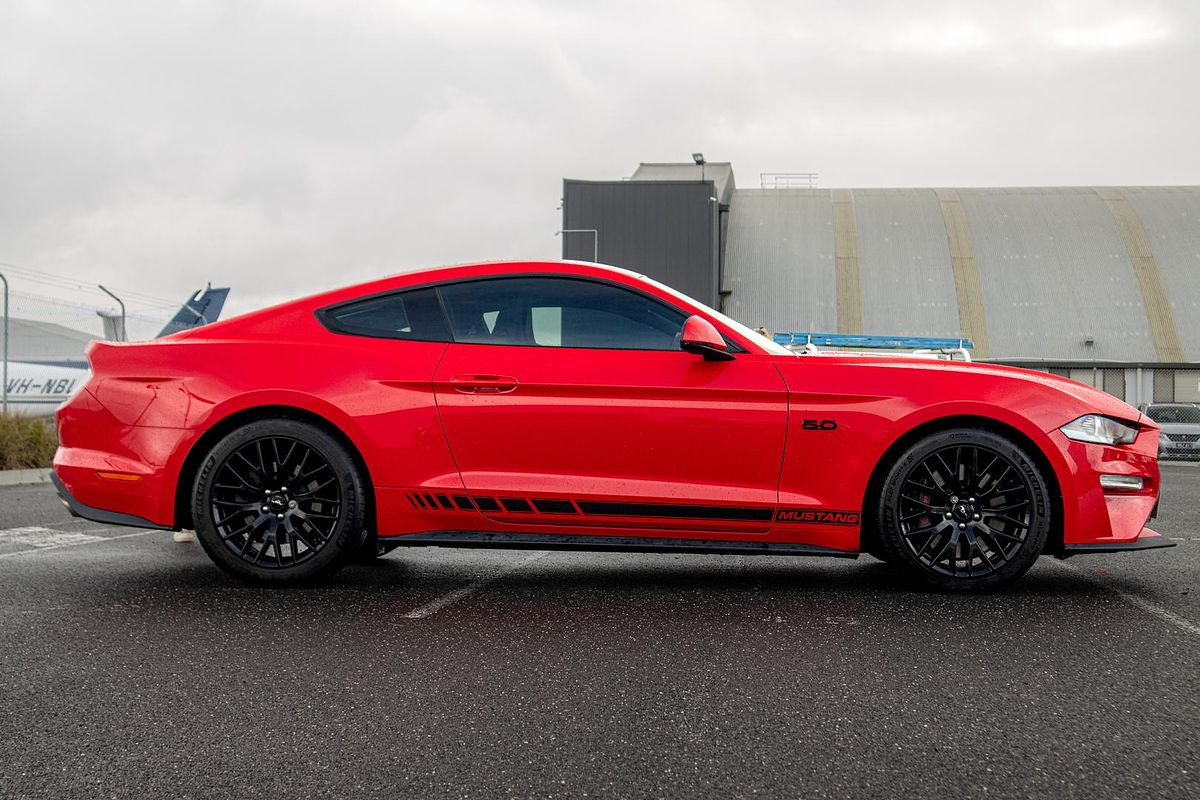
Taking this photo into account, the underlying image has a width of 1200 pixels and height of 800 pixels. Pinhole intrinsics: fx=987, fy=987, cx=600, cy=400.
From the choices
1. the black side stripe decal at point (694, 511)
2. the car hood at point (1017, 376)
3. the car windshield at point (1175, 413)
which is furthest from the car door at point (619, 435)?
the car windshield at point (1175, 413)

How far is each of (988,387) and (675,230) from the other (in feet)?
106

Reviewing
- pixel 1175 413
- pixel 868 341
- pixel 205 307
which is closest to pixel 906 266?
pixel 1175 413

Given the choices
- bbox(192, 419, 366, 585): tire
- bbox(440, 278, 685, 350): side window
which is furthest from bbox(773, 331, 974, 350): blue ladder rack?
bbox(192, 419, 366, 585): tire

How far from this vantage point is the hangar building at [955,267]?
35906 mm

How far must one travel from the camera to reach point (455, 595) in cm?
449

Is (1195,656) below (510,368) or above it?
below

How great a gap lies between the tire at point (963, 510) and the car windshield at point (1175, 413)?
75.6ft

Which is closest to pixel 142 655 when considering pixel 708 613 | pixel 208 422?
pixel 208 422

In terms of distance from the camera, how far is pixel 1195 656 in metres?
3.42

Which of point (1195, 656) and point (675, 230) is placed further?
point (675, 230)

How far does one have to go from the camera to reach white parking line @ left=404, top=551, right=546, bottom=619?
4070mm

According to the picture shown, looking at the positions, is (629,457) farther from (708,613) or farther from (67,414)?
(67,414)

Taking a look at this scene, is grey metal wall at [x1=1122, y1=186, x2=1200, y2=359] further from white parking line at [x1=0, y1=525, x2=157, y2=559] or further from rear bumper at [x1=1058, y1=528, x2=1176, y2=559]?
white parking line at [x1=0, y1=525, x2=157, y2=559]

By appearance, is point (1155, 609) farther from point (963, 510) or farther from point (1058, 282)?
point (1058, 282)
